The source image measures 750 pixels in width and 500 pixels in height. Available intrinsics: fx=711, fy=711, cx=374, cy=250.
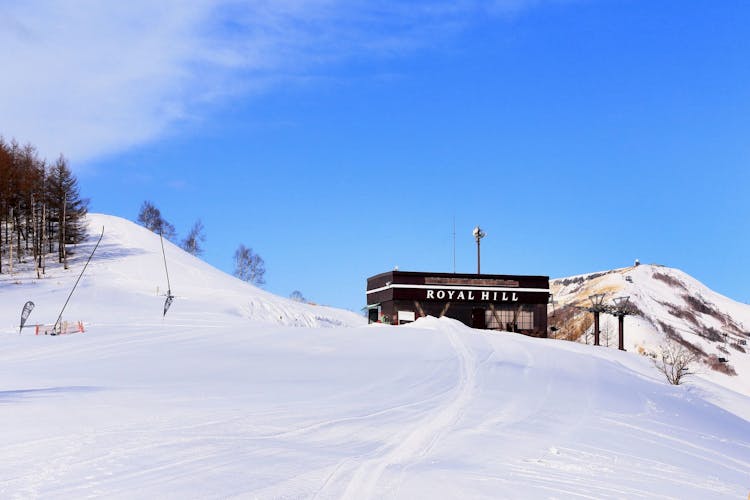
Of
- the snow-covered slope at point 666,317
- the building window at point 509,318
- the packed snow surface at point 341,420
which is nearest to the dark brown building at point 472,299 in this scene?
the building window at point 509,318

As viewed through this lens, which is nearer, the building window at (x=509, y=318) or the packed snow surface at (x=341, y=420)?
the packed snow surface at (x=341, y=420)

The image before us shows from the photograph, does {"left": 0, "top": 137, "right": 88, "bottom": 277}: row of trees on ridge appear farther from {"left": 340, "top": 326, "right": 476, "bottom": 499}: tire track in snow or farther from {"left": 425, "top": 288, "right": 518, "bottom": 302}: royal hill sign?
{"left": 340, "top": 326, "right": 476, "bottom": 499}: tire track in snow

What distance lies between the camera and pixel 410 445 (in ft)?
34.6

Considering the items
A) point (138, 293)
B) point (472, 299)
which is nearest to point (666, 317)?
point (472, 299)

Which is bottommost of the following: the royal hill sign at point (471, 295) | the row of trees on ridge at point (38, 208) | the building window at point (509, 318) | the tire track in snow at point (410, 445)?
the tire track in snow at point (410, 445)

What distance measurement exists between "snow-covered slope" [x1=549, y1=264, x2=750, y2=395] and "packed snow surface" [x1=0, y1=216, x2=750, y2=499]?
137ft

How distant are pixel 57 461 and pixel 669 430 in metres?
14.0

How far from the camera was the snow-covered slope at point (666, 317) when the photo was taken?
73.5 metres

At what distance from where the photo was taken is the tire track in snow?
7.71m

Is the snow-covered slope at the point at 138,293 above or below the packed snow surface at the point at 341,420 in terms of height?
above

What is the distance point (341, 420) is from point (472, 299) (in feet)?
151

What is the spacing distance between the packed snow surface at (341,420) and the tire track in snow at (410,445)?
4 cm

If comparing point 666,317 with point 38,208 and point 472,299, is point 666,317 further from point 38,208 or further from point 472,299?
point 38,208

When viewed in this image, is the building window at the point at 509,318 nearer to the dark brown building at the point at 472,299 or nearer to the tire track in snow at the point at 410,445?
the dark brown building at the point at 472,299
